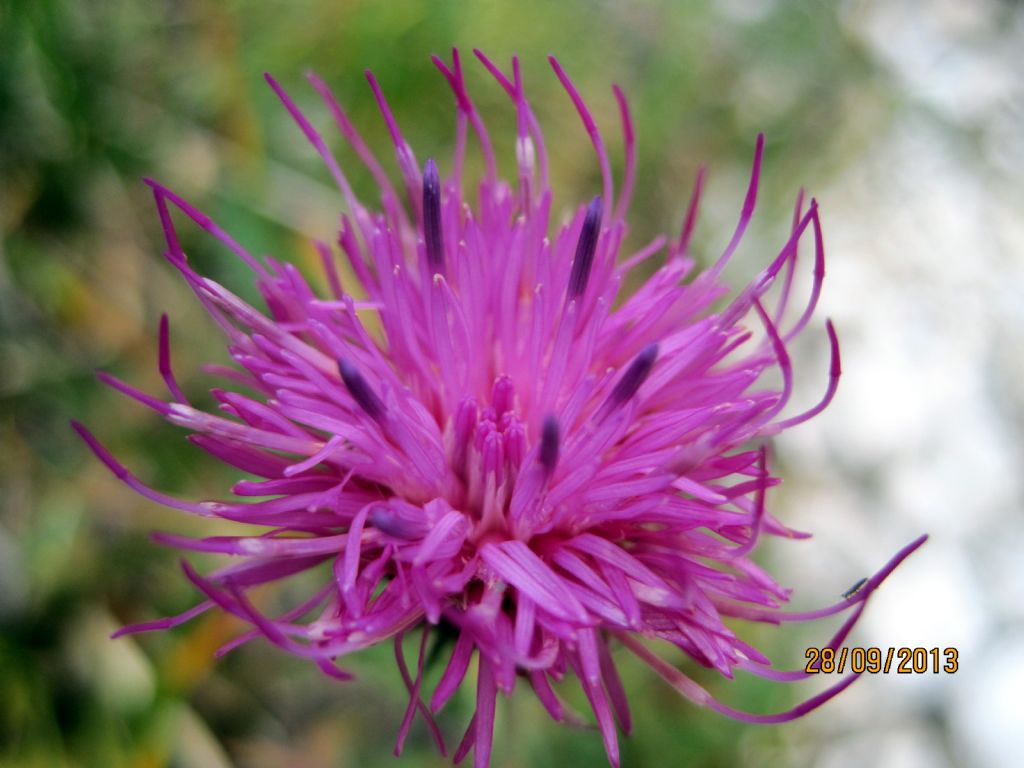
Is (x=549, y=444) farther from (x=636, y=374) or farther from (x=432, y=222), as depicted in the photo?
(x=432, y=222)

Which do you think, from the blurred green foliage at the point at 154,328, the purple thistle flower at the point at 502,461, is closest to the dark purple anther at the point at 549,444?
the purple thistle flower at the point at 502,461

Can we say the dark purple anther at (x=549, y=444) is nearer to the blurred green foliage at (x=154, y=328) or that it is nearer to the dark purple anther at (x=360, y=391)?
the dark purple anther at (x=360, y=391)

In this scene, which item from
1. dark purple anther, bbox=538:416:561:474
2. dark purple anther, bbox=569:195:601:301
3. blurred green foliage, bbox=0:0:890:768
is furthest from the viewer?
blurred green foliage, bbox=0:0:890:768

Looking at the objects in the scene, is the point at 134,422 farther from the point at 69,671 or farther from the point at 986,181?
the point at 986,181

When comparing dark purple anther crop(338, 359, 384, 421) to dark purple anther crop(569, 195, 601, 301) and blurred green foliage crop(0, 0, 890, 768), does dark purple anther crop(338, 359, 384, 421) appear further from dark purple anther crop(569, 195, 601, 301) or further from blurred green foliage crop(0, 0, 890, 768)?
blurred green foliage crop(0, 0, 890, 768)

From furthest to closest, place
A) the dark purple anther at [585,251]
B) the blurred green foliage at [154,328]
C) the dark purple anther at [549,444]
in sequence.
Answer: the blurred green foliage at [154,328], the dark purple anther at [585,251], the dark purple anther at [549,444]

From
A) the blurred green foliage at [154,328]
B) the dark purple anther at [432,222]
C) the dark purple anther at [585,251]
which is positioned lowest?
the blurred green foliage at [154,328]

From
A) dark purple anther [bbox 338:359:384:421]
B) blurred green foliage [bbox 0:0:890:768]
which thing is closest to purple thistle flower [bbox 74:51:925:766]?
dark purple anther [bbox 338:359:384:421]
